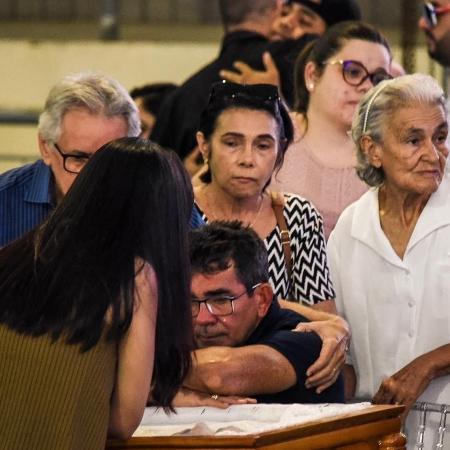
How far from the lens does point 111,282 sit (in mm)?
3836

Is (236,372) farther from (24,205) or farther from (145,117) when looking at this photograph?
(145,117)

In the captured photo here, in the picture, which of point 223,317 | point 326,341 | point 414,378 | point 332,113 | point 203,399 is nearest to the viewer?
point 203,399

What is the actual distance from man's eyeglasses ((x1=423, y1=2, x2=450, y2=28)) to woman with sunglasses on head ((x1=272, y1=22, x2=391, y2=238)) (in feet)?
1.16

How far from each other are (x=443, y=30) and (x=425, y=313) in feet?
5.15

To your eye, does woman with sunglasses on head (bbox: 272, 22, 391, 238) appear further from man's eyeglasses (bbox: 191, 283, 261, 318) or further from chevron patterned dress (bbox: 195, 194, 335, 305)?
man's eyeglasses (bbox: 191, 283, 261, 318)

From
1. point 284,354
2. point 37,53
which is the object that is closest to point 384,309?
point 284,354

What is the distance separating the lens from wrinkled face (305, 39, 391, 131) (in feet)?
19.9

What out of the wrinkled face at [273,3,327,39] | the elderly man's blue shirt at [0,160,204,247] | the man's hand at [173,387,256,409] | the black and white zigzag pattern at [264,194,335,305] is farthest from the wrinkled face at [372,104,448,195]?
the wrinkled face at [273,3,327,39]

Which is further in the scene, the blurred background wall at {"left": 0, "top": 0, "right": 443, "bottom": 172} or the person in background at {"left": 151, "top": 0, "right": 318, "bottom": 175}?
the blurred background wall at {"left": 0, "top": 0, "right": 443, "bottom": 172}

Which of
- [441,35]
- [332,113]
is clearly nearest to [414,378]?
[332,113]

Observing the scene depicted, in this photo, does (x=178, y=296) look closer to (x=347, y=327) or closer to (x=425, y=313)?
(x=347, y=327)

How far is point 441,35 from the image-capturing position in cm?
644

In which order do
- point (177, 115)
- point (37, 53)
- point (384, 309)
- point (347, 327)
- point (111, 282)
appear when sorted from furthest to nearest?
point (37, 53) < point (177, 115) < point (384, 309) < point (347, 327) < point (111, 282)

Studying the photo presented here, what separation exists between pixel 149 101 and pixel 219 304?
12.2 ft
